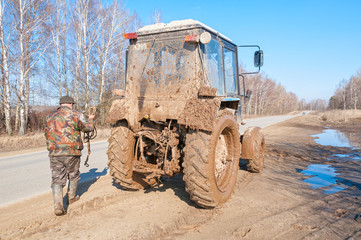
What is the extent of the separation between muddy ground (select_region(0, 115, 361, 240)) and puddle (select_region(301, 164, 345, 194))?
193mm

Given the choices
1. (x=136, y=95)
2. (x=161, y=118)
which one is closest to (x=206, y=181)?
(x=161, y=118)

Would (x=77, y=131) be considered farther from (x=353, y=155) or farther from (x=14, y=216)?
(x=353, y=155)

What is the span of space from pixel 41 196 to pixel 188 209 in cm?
292

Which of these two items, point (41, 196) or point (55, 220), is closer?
point (55, 220)

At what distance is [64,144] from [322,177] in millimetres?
5783

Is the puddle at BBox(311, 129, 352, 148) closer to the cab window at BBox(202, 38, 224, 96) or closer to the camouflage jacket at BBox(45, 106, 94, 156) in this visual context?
the cab window at BBox(202, 38, 224, 96)

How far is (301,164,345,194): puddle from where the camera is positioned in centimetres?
510

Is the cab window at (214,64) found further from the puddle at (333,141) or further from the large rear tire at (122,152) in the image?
the puddle at (333,141)

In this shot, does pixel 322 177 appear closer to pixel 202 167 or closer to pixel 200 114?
pixel 202 167

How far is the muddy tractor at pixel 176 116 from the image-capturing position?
3514 mm

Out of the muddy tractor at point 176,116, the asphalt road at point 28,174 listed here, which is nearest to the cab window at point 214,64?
the muddy tractor at point 176,116

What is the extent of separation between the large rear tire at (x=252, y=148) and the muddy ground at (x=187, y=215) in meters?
0.61

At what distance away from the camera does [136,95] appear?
14.3 feet

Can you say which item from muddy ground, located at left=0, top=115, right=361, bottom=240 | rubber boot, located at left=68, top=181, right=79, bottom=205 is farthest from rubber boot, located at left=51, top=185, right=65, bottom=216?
rubber boot, located at left=68, top=181, right=79, bottom=205
